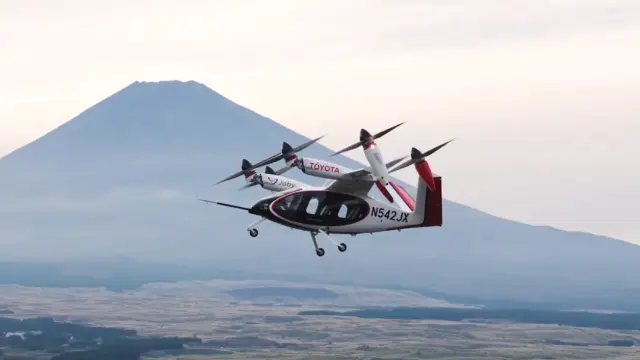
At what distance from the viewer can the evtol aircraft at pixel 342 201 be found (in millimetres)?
111250

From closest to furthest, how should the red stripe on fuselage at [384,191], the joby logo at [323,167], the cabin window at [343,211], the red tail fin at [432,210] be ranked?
the joby logo at [323,167]
the red stripe on fuselage at [384,191]
the cabin window at [343,211]
the red tail fin at [432,210]

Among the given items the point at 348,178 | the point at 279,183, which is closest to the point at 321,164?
the point at 348,178

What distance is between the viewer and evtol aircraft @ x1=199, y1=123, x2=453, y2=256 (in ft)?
365

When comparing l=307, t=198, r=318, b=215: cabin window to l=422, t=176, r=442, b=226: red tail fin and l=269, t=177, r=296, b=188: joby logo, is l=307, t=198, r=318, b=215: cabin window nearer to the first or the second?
l=269, t=177, r=296, b=188: joby logo

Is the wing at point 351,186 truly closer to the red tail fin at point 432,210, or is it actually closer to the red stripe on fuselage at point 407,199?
the red stripe on fuselage at point 407,199

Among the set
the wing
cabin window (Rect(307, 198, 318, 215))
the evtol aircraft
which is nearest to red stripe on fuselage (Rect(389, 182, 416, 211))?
the evtol aircraft

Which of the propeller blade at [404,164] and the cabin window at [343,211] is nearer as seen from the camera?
the propeller blade at [404,164]

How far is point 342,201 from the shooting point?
117250 millimetres

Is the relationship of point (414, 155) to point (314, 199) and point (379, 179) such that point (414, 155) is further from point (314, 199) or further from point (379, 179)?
point (314, 199)

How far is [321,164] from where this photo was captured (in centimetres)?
11112

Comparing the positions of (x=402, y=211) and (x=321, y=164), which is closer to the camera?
(x=321, y=164)

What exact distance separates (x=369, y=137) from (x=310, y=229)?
1188cm

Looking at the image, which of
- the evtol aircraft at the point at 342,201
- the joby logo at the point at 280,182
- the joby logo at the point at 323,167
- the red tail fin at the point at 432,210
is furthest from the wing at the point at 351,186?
the red tail fin at the point at 432,210

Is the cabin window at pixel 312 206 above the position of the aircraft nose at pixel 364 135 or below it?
below
